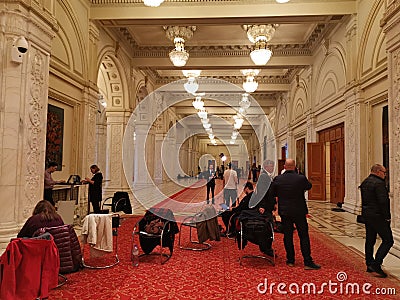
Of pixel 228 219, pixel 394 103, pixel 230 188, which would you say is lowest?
pixel 228 219

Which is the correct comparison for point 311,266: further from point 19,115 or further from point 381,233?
point 19,115

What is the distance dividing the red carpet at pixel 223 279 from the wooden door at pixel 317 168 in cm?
687

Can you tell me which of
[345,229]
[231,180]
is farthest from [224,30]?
[345,229]

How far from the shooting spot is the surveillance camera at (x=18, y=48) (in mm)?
4938

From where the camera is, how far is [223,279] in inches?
151

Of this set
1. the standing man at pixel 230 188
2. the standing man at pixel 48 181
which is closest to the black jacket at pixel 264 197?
the standing man at pixel 230 188

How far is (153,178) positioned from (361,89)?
1118 cm

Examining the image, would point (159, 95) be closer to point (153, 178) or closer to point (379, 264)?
point (153, 178)

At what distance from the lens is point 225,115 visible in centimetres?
2391

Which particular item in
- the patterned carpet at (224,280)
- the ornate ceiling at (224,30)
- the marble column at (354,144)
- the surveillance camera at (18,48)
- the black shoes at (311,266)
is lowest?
the patterned carpet at (224,280)

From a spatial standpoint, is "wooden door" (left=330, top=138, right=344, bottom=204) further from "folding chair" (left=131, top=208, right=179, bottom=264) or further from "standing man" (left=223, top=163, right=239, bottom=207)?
"folding chair" (left=131, top=208, right=179, bottom=264)

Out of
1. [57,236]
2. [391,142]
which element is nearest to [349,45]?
[391,142]

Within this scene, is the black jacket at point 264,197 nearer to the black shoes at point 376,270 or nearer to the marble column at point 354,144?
the black shoes at point 376,270

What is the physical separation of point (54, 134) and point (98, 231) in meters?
3.45
